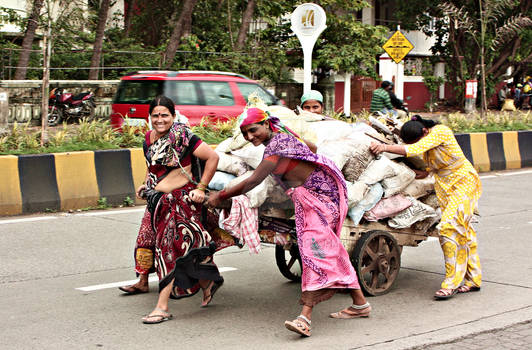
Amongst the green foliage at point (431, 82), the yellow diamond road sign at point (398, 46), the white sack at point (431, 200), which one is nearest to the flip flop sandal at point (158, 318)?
the white sack at point (431, 200)

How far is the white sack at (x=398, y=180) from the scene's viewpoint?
6383 mm

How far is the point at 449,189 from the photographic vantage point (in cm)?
642

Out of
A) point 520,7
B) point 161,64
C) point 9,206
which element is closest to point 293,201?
point 9,206

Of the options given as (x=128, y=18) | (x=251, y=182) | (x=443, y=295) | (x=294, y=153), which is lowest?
(x=443, y=295)

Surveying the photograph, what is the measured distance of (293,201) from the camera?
5484mm

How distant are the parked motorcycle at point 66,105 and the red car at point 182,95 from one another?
7.09m

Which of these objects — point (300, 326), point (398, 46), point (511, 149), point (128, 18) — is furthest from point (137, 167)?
point (128, 18)

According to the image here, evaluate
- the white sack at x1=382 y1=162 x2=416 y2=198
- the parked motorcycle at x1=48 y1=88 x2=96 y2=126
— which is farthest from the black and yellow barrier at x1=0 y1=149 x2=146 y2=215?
the parked motorcycle at x1=48 y1=88 x2=96 y2=126

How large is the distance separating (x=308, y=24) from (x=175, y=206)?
912 centimetres

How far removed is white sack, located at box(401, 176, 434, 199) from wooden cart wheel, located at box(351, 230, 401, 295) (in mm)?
488

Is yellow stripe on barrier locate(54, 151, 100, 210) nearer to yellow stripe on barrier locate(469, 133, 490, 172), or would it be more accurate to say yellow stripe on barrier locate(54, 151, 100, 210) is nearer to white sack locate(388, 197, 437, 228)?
white sack locate(388, 197, 437, 228)

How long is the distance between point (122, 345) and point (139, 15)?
25.1m

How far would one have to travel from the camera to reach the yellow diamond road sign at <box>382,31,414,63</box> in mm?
22250

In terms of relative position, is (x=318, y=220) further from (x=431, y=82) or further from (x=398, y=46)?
(x=431, y=82)
